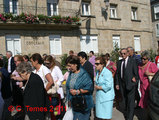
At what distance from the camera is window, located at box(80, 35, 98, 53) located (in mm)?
16558

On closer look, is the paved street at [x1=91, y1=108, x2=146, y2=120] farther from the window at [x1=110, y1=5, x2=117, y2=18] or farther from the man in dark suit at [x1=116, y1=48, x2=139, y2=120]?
the window at [x1=110, y1=5, x2=117, y2=18]

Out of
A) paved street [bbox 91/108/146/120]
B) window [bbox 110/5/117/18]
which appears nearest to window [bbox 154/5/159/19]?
window [bbox 110/5/117/18]

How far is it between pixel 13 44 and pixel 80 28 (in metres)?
6.60

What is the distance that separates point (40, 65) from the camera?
3.93m

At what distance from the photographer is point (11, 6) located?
13.6 metres

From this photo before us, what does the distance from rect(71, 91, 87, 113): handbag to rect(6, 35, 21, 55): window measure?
1193 cm

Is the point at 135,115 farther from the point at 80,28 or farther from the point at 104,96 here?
the point at 80,28

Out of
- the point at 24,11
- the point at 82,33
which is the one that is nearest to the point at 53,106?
the point at 24,11

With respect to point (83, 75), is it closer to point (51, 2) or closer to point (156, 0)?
point (51, 2)

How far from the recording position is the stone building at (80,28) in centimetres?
1371

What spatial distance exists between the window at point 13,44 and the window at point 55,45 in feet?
9.59

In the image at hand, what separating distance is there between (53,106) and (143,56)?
2922 mm

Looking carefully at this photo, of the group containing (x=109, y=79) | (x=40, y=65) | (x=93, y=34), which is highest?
(x=93, y=34)

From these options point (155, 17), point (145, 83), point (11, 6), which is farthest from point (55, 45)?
point (155, 17)
